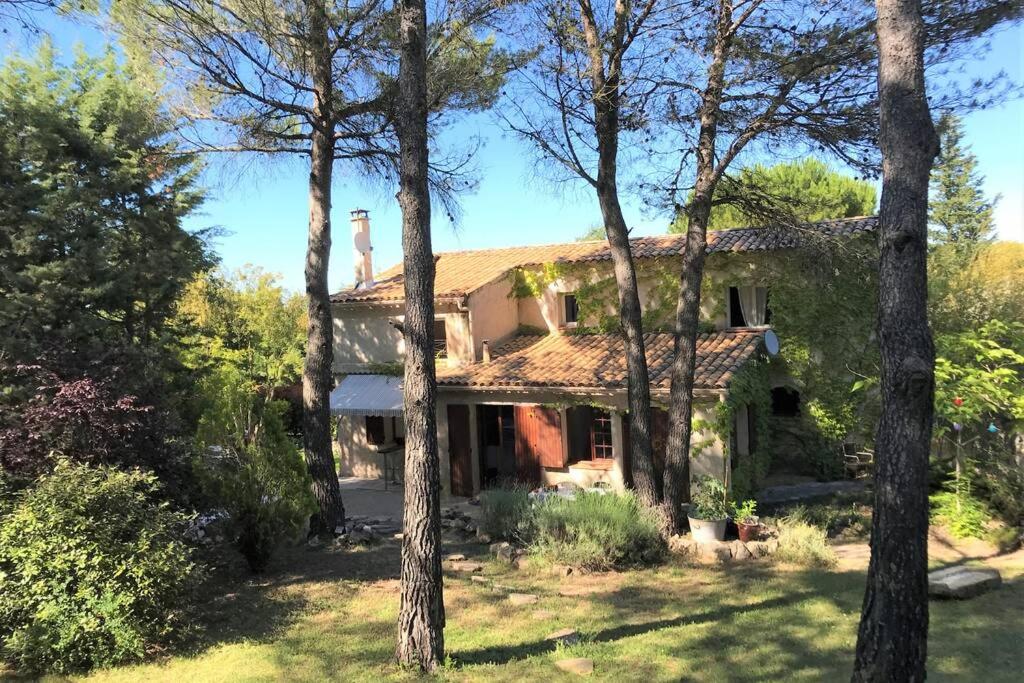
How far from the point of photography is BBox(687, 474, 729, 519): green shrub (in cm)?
1412

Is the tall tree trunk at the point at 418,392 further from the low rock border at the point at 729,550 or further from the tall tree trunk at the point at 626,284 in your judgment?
the low rock border at the point at 729,550

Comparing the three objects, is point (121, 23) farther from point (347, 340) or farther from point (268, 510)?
point (347, 340)

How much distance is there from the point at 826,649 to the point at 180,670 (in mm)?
8366

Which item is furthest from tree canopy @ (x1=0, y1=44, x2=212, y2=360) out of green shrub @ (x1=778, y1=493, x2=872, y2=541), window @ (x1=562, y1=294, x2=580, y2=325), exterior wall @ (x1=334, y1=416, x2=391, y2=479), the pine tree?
the pine tree

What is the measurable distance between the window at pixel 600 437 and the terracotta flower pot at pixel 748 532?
5.43 metres

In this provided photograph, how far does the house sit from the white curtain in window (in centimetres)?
3

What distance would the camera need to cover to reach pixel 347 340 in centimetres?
2394

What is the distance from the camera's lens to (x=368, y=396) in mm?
21609

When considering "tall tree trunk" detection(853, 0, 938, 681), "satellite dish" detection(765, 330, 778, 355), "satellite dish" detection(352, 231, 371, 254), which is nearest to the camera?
"tall tree trunk" detection(853, 0, 938, 681)

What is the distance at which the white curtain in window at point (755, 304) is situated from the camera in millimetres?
19672

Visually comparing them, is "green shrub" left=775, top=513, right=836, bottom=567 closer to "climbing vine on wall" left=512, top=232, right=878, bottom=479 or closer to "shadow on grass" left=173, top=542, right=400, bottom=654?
"climbing vine on wall" left=512, top=232, right=878, bottom=479

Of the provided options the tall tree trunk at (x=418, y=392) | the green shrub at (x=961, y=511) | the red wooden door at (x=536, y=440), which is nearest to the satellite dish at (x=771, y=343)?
the green shrub at (x=961, y=511)

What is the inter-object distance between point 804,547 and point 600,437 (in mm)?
7315

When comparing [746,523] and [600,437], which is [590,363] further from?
[746,523]
